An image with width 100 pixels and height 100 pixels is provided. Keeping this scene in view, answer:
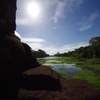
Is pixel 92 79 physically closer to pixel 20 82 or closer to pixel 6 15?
pixel 20 82

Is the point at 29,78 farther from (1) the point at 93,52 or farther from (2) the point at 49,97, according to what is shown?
(1) the point at 93,52

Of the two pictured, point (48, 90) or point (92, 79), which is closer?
point (48, 90)

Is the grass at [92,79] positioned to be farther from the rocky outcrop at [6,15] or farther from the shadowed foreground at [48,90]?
the rocky outcrop at [6,15]

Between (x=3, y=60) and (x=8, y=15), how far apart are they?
5156 millimetres

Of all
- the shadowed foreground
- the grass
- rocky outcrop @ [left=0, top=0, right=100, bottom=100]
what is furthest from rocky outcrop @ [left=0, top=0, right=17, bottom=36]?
the grass

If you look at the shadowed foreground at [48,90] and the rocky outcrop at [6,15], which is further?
the rocky outcrop at [6,15]

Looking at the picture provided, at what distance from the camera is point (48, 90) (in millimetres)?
11641

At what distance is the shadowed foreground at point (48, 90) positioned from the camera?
1026 centimetres

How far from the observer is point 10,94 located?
10336 mm

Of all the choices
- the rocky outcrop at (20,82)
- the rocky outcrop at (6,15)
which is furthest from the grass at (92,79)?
the rocky outcrop at (6,15)

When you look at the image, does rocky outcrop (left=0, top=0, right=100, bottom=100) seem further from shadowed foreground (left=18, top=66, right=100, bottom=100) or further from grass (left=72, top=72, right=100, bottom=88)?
grass (left=72, top=72, right=100, bottom=88)

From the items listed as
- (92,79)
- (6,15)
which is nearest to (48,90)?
(6,15)

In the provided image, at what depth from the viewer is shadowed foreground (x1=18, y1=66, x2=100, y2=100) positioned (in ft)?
33.7

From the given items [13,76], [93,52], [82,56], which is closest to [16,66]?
[13,76]
